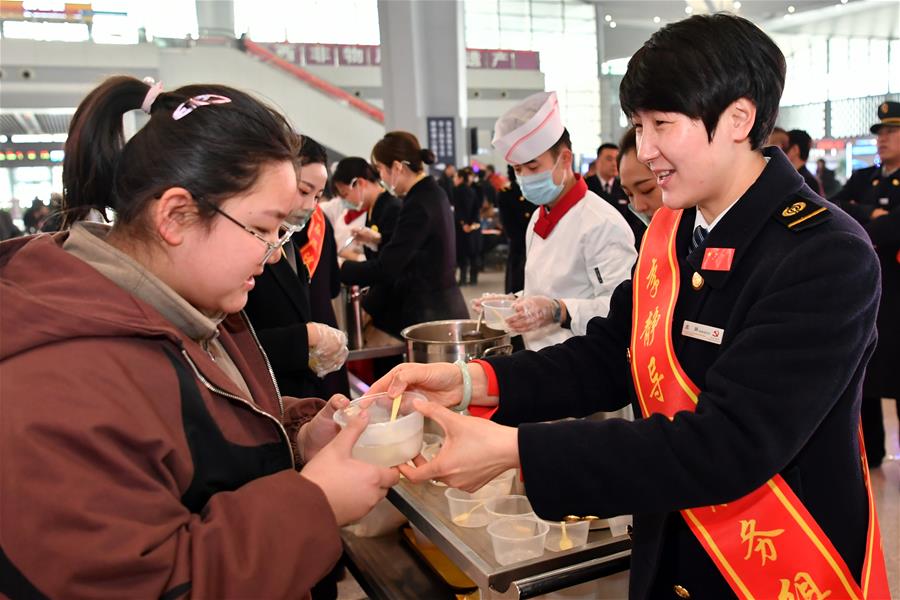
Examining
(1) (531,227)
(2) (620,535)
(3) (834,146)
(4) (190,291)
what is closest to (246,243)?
(4) (190,291)

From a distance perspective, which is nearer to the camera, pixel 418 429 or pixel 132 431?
pixel 132 431

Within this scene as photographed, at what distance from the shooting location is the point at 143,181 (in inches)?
38.5

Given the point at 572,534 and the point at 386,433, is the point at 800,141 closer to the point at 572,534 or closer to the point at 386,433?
Result: the point at 572,534

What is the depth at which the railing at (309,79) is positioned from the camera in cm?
1241

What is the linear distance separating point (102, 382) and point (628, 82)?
0.86m

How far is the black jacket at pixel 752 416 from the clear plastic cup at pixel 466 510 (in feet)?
1.15

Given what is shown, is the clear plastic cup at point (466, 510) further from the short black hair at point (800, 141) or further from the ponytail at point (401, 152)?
the short black hair at point (800, 141)

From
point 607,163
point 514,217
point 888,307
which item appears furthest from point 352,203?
point 888,307

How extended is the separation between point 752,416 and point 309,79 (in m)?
12.8

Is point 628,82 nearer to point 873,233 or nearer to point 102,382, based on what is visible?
point 102,382

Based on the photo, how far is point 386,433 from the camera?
1.10 meters

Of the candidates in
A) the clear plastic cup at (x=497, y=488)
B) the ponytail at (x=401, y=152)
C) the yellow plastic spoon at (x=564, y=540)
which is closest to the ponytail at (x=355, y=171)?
the ponytail at (x=401, y=152)

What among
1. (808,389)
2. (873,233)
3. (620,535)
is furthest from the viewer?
(873,233)

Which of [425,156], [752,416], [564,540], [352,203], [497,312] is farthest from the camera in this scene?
[352,203]
